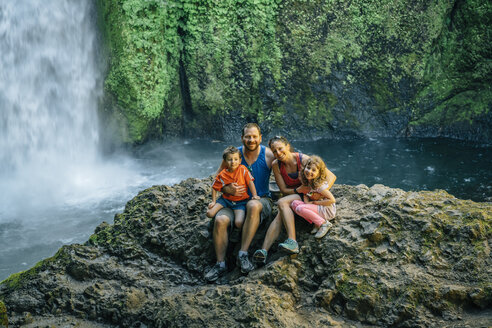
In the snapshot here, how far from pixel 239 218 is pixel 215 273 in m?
0.52

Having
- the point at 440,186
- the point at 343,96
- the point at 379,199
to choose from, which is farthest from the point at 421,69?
the point at 379,199

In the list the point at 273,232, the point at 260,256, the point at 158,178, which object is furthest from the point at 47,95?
the point at 260,256

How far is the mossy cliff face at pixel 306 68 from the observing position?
991 cm

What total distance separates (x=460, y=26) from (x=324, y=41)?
3173 mm

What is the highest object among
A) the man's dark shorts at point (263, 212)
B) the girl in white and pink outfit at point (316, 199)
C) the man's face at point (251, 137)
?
the man's face at point (251, 137)

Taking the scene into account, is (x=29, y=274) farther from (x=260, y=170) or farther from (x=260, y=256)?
(x=260, y=170)

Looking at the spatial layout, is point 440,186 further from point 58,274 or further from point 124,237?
point 58,274

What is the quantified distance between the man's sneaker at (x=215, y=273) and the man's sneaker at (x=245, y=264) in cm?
22

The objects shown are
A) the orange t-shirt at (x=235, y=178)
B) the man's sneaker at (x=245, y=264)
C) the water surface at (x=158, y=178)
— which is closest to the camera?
the man's sneaker at (x=245, y=264)

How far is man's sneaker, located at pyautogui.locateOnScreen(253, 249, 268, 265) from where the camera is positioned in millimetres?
3625

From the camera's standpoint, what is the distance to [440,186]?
8.45m

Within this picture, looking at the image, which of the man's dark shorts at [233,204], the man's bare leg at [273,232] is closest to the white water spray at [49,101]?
the man's dark shorts at [233,204]

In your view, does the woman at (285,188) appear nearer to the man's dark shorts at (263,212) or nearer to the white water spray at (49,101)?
the man's dark shorts at (263,212)

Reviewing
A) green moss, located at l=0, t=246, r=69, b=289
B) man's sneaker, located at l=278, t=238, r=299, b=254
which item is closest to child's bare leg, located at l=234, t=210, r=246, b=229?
man's sneaker, located at l=278, t=238, r=299, b=254
